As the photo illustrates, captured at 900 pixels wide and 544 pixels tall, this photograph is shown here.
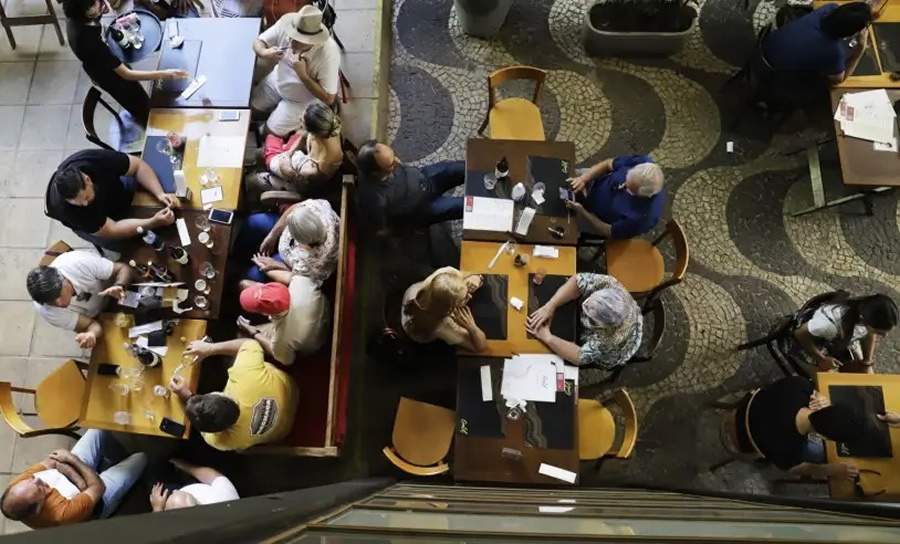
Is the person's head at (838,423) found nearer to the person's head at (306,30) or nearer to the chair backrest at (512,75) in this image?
the chair backrest at (512,75)

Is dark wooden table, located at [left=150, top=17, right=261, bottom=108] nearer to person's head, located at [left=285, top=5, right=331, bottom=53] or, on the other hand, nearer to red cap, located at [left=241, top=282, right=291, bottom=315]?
person's head, located at [left=285, top=5, right=331, bottom=53]

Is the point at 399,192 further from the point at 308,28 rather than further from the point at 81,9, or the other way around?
the point at 81,9

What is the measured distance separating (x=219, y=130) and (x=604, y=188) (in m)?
3.02

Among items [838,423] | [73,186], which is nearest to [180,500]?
[73,186]

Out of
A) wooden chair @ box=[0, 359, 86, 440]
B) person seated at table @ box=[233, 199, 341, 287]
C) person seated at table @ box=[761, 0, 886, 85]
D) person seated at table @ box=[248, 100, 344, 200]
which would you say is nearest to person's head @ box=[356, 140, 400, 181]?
person seated at table @ box=[248, 100, 344, 200]

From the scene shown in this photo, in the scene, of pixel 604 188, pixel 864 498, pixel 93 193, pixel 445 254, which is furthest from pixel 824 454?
pixel 93 193

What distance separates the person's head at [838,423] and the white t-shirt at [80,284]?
15.9 ft

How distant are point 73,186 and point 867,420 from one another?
5523mm

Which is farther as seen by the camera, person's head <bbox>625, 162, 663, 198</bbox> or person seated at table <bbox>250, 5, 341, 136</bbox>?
person seated at table <bbox>250, 5, 341, 136</bbox>

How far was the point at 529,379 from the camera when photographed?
3.96m

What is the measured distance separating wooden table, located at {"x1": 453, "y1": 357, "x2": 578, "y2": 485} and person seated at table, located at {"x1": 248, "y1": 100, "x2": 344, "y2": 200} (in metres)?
1.94

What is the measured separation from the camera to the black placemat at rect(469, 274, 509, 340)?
4.07 meters

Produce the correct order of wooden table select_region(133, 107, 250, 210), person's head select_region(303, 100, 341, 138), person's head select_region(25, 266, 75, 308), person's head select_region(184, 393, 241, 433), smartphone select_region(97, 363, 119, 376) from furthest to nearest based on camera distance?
wooden table select_region(133, 107, 250, 210)
person's head select_region(303, 100, 341, 138)
smartphone select_region(97, 363, 119, 376)
person's head select_region(25, 266, 75, 308)
person's head select_region(184, 393, 241, 433)

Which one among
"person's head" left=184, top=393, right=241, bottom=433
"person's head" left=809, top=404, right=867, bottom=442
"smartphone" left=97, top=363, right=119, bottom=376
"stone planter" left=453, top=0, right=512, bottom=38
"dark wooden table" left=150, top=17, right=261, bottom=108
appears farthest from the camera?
"stone planter" left=453, top=0, right=512, bottom=38
